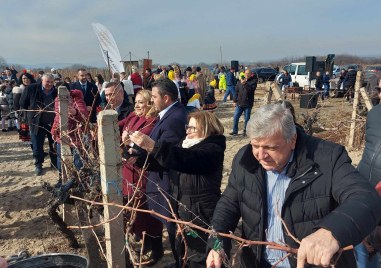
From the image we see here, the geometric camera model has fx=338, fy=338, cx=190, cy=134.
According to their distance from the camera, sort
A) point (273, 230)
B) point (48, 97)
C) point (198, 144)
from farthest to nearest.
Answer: point (48, 97)
point (198, 144)
point (273, 230)

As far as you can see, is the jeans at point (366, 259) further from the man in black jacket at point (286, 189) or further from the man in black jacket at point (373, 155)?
the man in black jacket at point (286, 189)

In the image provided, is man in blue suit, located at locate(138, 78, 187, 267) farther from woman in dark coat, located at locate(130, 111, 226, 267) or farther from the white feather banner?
the white feather banner

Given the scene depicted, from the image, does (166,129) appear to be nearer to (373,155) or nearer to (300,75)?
(373,155)

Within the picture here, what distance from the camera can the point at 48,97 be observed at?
→ 20.2 ft

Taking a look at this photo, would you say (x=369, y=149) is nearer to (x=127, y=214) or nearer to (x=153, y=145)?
(x=153, y=145)

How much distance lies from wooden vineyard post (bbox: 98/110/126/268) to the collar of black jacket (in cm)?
77

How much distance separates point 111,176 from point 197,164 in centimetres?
66

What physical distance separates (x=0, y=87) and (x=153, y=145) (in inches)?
417

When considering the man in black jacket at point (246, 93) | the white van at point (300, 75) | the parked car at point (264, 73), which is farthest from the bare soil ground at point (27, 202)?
the parked car at point (264, 73)

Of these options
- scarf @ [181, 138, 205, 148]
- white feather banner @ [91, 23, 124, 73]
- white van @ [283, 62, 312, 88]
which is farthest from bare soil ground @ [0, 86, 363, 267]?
white van @ [283, 62, 312, 88]

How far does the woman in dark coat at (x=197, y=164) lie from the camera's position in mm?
2406

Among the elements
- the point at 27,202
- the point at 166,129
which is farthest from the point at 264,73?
the point at 166,129

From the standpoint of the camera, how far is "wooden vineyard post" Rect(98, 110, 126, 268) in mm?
2016

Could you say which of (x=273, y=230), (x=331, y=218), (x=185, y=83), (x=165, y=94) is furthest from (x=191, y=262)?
(x=185, y=83)
